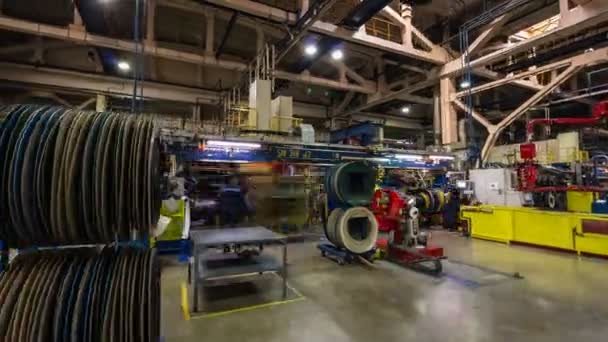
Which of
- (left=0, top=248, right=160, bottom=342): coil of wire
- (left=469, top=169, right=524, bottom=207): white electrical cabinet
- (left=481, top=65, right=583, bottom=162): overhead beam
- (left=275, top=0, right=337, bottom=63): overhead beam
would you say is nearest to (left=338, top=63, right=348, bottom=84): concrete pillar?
(left=275, top=0, right=337, bottom=63): overhead beam

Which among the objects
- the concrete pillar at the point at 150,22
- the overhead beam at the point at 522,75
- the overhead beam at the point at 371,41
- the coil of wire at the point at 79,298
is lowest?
the coil of wire at the point at 79,298

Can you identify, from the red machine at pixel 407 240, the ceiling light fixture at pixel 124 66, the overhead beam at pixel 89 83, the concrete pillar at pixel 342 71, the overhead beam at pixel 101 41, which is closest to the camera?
the red machine at pixel 407 240

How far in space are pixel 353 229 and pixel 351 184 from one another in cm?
83

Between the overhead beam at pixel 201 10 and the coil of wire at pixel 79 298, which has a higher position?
the overhead beam at pixel 201 10

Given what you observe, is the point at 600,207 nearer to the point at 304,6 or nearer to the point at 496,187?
the point at 496,187

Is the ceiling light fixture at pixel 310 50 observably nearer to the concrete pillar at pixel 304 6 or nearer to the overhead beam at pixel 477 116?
the concrete pillar at pixel 304 6

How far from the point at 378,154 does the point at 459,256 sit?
401cm

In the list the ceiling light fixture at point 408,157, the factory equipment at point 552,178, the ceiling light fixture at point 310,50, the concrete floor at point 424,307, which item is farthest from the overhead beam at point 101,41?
the factory equipment at point 552,178

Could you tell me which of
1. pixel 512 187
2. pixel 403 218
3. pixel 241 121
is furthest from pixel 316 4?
pixel 512 187

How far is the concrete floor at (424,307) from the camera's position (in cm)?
279

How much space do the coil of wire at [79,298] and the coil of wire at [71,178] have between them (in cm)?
11

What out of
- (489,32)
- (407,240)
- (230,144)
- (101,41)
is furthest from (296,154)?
(489,32)

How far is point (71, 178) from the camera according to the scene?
4.17 ft

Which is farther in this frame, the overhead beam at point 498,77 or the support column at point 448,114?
the support column at point 448,114
